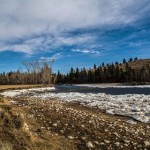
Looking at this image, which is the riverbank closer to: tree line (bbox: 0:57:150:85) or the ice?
the ice

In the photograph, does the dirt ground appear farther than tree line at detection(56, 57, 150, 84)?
No

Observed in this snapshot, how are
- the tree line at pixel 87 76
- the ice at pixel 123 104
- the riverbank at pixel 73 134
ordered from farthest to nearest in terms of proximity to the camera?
the tree line at pixel 87 76 → the ice at pixel 123 104 → the riverbank at pixel 73 134

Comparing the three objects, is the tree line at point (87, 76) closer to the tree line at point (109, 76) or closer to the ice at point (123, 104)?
the tree line at point (109, 76)

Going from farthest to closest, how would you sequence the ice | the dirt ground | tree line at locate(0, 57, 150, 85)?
tree line at locate(0, 57, 150, 85) → the ice → the dirt ground

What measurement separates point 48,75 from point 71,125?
13952 centimetres

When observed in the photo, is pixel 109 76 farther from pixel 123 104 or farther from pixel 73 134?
pixel 73 134

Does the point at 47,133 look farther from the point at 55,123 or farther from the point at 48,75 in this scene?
the point at 48,75

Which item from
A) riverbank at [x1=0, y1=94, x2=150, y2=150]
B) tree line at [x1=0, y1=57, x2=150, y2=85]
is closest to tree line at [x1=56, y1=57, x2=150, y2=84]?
tree line at [x1=0, y1=57, x2=150, y2=85]

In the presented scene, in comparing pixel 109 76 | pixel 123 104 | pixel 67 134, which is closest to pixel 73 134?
pixel 67 134

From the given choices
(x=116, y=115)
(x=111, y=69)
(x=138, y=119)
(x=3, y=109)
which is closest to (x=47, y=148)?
(x=3, y=109)

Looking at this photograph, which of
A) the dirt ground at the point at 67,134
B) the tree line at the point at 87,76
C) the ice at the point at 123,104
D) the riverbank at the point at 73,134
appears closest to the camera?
the dirt ground at the point at 67,134

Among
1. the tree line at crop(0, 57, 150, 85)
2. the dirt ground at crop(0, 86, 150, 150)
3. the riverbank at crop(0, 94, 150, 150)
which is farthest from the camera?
the tree line at crop(0, 57, 150, 85)

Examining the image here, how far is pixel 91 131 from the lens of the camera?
40.8ft

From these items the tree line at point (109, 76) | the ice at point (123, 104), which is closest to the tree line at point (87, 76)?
the tree line at point (109, 76)
